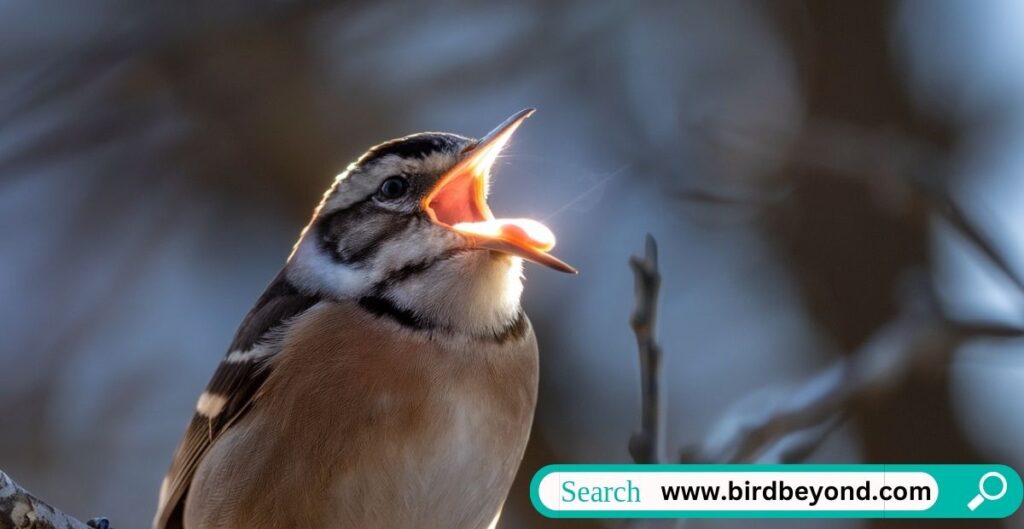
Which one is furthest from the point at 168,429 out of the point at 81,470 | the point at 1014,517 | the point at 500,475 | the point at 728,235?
the point at 1014,517

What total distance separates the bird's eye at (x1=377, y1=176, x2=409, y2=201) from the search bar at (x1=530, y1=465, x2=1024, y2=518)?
77cm

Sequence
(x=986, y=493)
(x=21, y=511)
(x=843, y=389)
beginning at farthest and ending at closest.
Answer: (x=843, y=389)
(x=986, y=493)
(x=21, y=511)

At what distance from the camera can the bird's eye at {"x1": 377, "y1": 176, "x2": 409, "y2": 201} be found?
279 cm

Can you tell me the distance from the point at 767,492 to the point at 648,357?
0.52 metres

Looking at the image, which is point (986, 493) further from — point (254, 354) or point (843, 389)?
point (254, 354)

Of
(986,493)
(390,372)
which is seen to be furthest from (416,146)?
(986,493)

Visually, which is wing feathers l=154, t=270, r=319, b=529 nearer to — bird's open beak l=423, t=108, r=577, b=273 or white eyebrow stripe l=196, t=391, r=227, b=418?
white eyebrow stripe l=196, t=391, r=227, b=418

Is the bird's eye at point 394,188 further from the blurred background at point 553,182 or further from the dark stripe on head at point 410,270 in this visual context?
the blurred background at point 553,182

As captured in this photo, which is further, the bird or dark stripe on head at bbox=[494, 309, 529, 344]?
dark stripe on head at bbox=[494, 309, 529, 344]

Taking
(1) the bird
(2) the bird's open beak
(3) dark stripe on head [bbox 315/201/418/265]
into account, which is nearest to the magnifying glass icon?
(1) the bird

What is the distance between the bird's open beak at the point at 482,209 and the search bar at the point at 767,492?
590mm

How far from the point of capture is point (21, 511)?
2.02 metres

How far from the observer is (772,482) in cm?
275

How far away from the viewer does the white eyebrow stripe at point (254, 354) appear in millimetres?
2775
